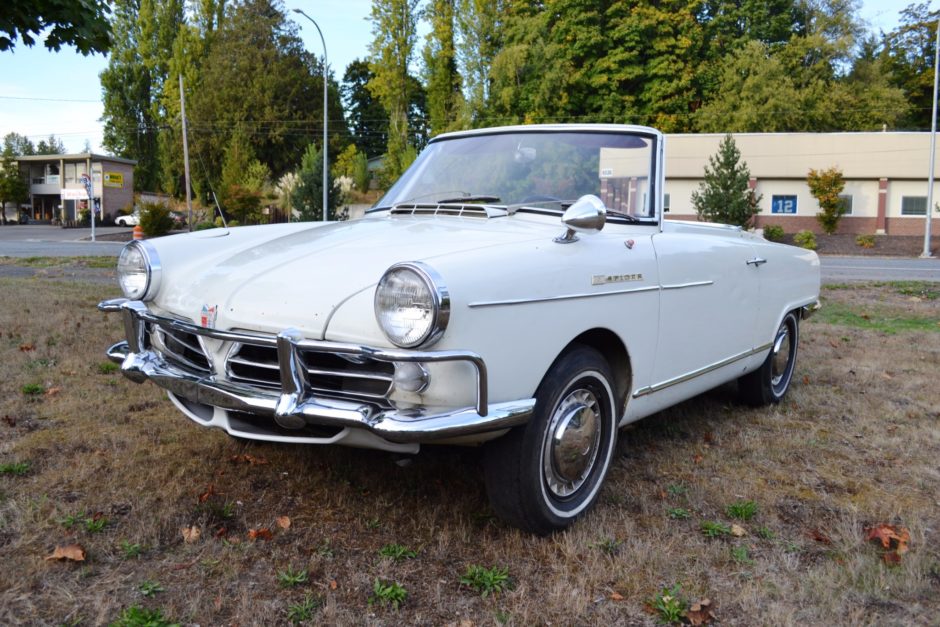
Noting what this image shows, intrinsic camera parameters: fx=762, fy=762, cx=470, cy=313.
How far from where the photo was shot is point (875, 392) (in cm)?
528

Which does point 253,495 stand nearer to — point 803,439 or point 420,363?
point 420,363

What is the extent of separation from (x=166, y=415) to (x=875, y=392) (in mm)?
4633

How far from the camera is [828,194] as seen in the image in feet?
112

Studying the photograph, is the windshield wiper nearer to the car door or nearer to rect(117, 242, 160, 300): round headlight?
the car door

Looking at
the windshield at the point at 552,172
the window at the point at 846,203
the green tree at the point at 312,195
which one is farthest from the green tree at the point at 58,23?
the window at the point at 846,203

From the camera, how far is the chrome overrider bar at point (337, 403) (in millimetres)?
2367

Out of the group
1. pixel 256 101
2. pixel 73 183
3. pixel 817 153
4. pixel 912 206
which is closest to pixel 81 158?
pixel 73 183

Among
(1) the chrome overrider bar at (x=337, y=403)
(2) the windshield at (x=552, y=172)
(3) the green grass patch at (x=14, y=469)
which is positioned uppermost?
(2) the windshield at (x=552, y=172)

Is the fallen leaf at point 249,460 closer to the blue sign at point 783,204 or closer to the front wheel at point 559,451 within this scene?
the front wheel at point 559,451

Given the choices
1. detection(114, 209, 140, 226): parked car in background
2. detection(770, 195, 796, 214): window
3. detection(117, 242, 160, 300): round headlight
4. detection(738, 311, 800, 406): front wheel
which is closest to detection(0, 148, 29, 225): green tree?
detection(114, 209, 140, 226): parked car in background

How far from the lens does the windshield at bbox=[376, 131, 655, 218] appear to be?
367 centimetres

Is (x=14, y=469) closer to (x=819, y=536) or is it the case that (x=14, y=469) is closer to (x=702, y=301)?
(x=702, y=301)

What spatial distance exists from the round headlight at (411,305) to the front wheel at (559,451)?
57 cm

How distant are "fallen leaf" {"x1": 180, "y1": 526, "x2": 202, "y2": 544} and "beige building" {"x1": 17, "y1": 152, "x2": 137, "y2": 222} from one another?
50576 mm
